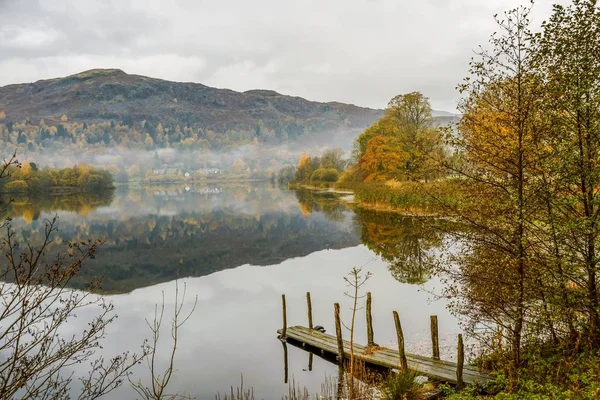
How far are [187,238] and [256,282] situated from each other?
28557 millimetres

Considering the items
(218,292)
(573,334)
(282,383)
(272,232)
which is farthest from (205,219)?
(573,334)

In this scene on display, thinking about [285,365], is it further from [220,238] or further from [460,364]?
[220,238]

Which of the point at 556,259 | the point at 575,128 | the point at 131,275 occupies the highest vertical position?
the point at 575,128

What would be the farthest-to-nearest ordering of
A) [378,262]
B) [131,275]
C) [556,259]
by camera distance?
1. [131,275]
2. [378,262]
3. [556,259]

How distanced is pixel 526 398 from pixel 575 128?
243 inches

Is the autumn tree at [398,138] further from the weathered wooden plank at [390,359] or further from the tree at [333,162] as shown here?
the tree at [333,162]

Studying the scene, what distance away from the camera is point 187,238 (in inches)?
2408

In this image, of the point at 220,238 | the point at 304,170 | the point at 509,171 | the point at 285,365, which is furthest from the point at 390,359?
the point at 304,170

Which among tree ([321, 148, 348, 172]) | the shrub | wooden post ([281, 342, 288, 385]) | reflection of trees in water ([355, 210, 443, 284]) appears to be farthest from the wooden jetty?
tree ([321, 148, 348, 172])

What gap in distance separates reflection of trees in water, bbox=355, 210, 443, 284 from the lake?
0.13 m

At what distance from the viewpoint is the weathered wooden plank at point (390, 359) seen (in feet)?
46.2

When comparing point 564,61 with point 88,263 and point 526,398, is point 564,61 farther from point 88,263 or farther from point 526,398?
point 88,263

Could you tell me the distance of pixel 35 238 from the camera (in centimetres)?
6044

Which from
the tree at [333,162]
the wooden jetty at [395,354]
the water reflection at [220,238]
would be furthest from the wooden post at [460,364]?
the tree at [333,162]
